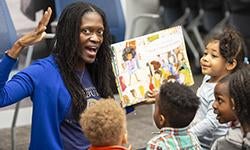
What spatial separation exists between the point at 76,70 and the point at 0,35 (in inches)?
37.7

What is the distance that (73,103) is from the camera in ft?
7.86

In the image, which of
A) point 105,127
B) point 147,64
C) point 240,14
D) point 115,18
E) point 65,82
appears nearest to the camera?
point 105,127

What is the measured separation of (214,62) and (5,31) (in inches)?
52.3

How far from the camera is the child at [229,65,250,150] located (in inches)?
83.8

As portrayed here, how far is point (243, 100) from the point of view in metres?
2.13

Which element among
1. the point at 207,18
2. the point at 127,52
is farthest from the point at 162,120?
the point at 207,18

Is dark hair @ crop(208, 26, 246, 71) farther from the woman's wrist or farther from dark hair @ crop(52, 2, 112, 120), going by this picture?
the woman's wrist

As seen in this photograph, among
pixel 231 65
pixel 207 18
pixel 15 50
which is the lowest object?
pixel 207 18

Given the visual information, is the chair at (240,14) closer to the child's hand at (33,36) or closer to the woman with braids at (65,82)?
the woman with braids at (65,82)

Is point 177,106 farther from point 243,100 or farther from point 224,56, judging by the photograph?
point 224,56

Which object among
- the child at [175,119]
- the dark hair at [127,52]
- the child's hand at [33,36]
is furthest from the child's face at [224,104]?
the child's hand at [33,36]

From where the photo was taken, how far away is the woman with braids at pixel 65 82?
7.68 ft

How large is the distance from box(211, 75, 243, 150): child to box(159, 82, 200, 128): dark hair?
162mm

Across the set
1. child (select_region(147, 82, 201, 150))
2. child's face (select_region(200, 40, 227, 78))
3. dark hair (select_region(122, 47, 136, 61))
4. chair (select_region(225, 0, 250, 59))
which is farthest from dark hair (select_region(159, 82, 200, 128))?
chair (select_region(225, 0, 250, 59))
